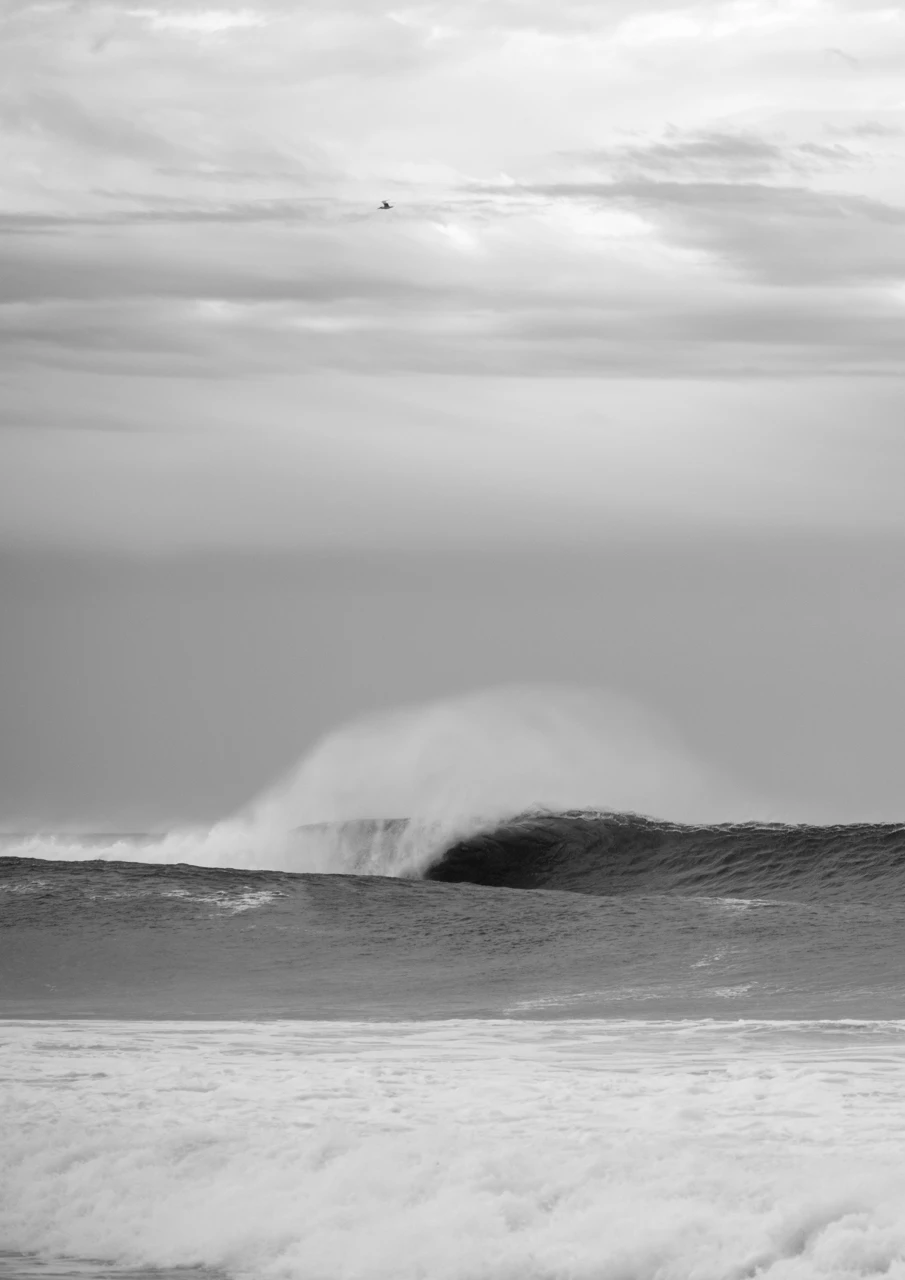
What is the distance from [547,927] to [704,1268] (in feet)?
42.7

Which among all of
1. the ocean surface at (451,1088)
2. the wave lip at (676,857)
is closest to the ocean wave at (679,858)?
the wave lip at (676,857)

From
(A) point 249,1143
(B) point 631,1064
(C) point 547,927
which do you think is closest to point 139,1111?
(A) point 249,1143

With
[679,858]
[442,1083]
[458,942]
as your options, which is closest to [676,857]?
[679,858]

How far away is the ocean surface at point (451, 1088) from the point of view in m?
7.43

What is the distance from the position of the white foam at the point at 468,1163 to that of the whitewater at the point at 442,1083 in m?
0.02

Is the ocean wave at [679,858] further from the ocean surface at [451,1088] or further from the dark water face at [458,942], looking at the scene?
the ocean surface at [451,1088]

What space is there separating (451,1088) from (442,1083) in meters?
0.21

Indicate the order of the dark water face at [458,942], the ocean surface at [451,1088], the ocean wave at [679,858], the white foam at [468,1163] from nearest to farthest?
the white foam at [468,1163]
the ocean surface at [451,1088]
the dark water face at [458,942]
the ocean wave at [679,858]

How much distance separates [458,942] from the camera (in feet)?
63.2

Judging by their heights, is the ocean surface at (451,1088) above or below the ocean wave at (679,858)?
below

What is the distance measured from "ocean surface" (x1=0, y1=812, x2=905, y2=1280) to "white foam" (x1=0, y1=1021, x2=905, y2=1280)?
0.02 metres

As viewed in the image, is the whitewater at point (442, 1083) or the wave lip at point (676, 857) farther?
the wave lip at point (676, 857)

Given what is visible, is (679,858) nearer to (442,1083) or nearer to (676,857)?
(676,857)

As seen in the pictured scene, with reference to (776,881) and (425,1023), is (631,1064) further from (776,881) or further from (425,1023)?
(776,881)
